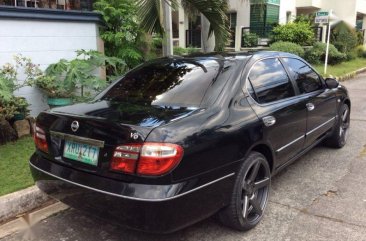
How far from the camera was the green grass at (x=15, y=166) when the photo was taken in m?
3.98

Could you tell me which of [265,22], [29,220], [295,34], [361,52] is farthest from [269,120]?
[361,52]

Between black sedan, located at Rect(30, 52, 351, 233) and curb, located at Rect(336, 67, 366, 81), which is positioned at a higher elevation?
black sedan, located at Rect(30, 52, 351, 233)

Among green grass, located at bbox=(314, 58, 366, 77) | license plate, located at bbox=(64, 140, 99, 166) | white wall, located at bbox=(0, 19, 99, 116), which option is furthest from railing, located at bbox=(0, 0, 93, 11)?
green grass, located at bbox=(314, 58, 366, 77)

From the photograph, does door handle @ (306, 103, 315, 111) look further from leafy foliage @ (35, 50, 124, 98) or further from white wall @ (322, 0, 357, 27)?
white wall @ (322, 0, 357, 27)

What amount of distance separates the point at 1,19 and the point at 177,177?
15.0 feet

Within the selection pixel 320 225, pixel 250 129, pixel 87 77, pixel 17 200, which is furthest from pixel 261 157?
pixel 87 77

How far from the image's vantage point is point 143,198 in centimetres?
256

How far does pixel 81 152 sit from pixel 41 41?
406cm

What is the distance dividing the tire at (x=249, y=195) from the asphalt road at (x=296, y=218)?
115 millimetres

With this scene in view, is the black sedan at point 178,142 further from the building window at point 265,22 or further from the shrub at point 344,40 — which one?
the shrub at point 344,40

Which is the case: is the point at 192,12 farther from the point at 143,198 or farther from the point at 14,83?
the point at 143,198

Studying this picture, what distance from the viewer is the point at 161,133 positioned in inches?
104

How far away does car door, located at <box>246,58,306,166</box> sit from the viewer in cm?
356

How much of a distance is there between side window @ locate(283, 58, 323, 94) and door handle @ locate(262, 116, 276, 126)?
3.11ft
